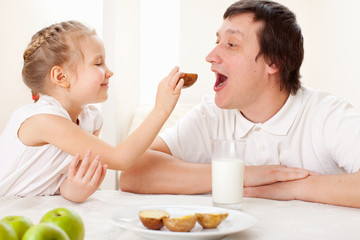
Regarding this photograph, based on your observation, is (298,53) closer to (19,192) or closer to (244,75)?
(244,75)

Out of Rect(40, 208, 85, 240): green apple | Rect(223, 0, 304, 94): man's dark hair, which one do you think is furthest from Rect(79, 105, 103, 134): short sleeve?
Rect(40, 208, 85, 240): green apple

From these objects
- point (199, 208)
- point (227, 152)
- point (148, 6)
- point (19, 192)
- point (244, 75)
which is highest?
point (148, 6)

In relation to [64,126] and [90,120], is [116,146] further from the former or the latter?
[90,120]

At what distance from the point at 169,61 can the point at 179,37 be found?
0.20 m

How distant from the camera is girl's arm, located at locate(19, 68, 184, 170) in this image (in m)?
1.44

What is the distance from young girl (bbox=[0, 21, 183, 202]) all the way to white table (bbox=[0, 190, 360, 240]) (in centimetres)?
9

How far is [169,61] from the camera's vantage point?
3504mm

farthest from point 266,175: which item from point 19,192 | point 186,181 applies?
point 19,192

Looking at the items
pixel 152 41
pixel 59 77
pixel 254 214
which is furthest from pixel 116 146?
pixel 152 41

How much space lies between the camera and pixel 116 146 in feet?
4.75

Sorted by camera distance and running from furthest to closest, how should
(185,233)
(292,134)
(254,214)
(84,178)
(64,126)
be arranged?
1. (292,134)
2. (64,126)
3. (84,178)
4. (254,214)
5. (185,233)

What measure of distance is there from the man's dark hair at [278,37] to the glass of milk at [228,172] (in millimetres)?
677

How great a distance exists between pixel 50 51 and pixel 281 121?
896 mm

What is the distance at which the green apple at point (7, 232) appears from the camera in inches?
→ 25.8
